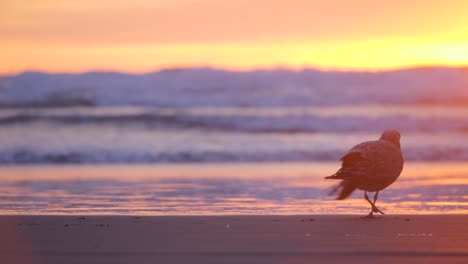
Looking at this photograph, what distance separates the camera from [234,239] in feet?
24.7

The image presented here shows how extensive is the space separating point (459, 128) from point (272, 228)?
64.5ft

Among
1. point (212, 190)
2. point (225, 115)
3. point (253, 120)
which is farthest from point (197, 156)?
point (225, 115)

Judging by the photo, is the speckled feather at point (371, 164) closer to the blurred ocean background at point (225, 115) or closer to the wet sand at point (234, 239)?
the wet sand at point (234, 239)

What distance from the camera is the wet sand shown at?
6586 mm

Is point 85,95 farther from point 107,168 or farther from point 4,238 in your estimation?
point 4,238

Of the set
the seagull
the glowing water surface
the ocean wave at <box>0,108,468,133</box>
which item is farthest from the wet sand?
the ocean wave at <box>0,108,468,133</box>

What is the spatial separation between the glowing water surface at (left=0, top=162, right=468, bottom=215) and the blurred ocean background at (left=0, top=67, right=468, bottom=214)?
0.03 metres

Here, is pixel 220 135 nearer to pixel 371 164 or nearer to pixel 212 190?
pixel 212 190

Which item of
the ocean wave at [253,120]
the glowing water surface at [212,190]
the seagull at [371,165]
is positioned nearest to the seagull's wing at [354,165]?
the seagull at [371,165]

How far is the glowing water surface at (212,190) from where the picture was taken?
33.2ft

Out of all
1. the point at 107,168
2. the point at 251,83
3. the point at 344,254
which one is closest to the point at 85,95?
the point at 251,83

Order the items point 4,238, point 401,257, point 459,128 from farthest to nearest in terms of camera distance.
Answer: point 459,128
point 4,238
point 401,257

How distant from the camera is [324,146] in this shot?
68.7 feet

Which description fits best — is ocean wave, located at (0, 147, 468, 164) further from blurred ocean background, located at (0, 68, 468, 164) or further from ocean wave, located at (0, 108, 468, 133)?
ocean wave, located at (0, 108, 468, 133)
